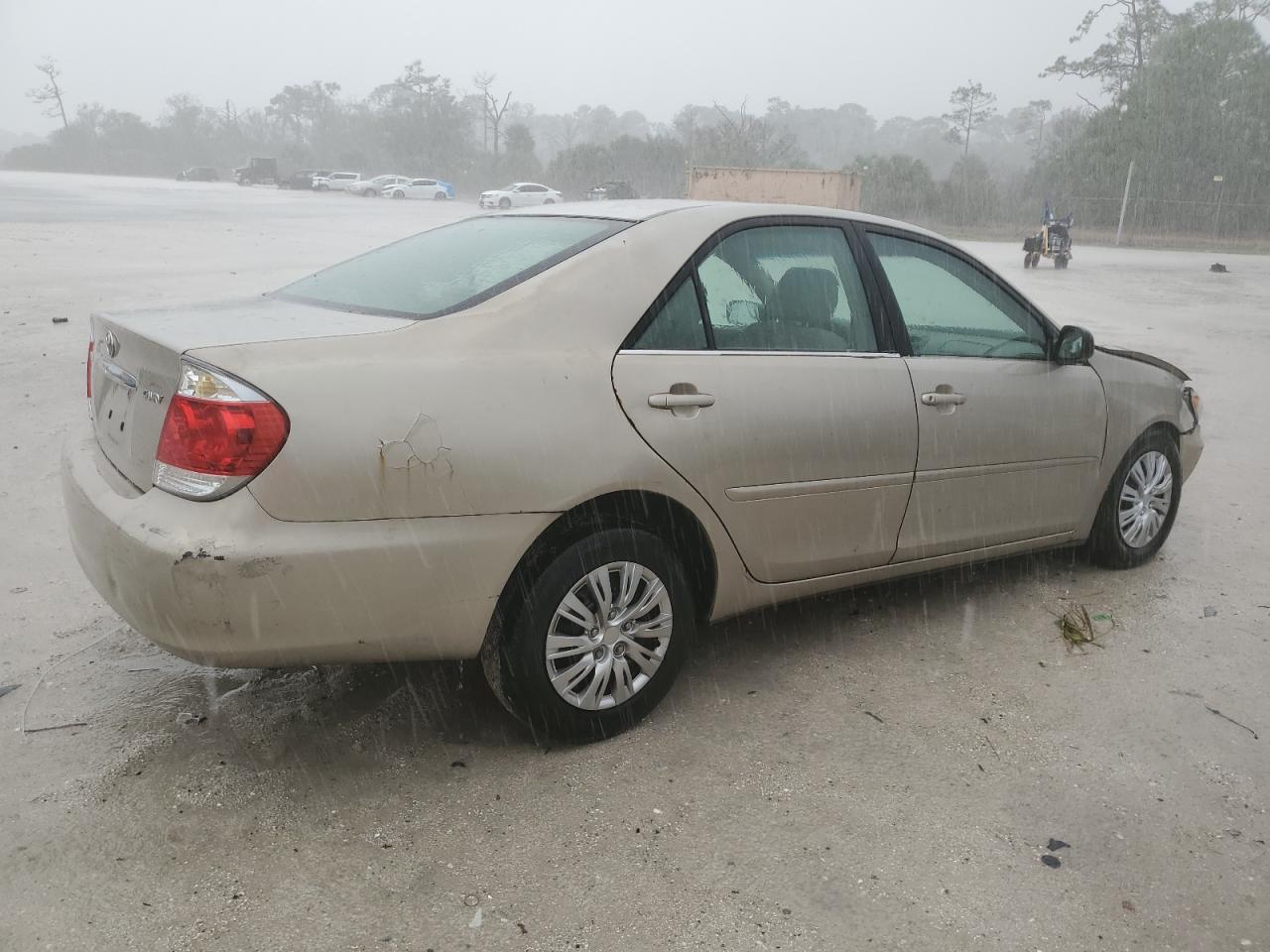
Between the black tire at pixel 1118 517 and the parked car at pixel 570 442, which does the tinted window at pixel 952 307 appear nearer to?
the parked car at pixel 570 442

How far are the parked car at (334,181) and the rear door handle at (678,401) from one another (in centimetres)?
5954

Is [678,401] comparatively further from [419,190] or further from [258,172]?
[258,172]

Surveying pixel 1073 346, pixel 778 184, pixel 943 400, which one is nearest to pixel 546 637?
pixel 943 400

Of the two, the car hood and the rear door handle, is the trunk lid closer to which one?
the rear door handle

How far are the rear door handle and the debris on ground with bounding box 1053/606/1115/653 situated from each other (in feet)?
6.26

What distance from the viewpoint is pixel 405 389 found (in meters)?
2.54

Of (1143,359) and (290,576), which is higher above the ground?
(1143,359)

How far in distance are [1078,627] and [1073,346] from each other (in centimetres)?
112

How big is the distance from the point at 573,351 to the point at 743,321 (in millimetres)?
700

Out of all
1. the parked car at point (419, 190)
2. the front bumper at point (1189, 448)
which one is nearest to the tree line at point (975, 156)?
the parked car at point (419, 190)

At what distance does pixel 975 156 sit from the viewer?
73.1 m

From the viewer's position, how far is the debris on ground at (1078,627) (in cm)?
392

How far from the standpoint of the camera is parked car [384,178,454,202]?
54750 millimetres

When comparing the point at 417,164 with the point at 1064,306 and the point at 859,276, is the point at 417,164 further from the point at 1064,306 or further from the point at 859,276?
the point at 859,276
